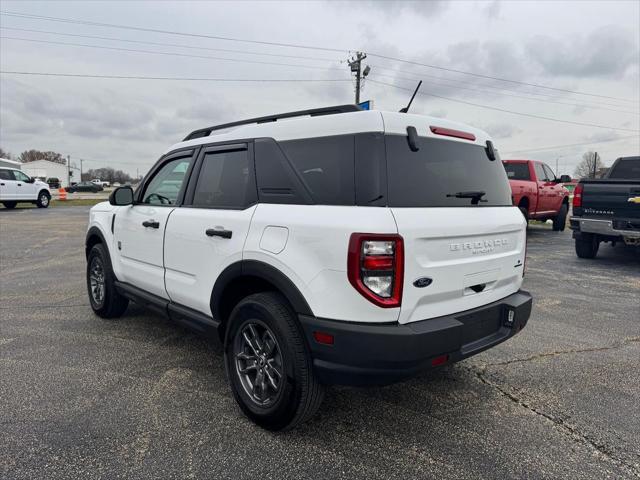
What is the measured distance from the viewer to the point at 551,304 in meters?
5.64

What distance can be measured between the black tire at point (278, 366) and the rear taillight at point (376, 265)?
512 millimetres

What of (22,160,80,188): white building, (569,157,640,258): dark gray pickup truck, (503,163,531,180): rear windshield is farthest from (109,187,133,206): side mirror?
(22,160,80,188): white building

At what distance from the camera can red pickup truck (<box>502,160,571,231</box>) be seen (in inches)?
433

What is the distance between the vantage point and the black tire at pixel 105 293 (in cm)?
459

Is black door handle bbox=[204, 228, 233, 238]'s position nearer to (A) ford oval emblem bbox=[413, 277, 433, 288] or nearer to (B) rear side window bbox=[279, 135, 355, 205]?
(B) rear side window bbox=[279, 135, 355, 205]

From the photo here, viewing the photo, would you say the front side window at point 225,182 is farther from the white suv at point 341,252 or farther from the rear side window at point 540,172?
the rear side window at point 540,172

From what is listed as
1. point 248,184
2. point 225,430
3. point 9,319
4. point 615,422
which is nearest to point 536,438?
point 615,422

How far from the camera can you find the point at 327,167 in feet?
8.33

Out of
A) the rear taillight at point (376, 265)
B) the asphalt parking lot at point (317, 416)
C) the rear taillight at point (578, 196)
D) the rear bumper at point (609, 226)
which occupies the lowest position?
the asphalt parking lot at point (317, 416)

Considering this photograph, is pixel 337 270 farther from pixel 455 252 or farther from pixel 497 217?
pixel 497 217

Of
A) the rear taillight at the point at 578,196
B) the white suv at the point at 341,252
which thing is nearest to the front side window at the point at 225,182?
the white suv at the point at 341,252

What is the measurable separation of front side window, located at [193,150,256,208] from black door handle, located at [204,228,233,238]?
19 cm

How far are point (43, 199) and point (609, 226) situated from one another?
23.7 m

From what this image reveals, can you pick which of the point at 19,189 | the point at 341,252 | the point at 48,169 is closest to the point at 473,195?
the point at 341,252
